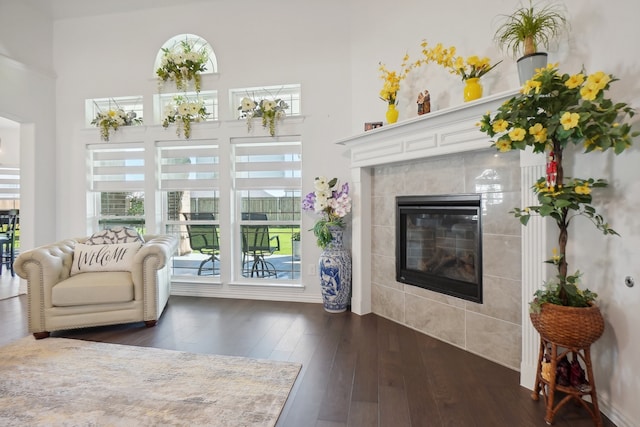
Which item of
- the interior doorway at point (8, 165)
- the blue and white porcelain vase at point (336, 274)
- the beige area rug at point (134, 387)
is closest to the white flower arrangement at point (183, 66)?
the blue and white porcelain vase at point (336, 274)

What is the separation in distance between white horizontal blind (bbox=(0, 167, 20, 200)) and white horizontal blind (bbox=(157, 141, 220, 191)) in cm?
473

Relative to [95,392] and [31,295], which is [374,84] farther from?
[31,295]

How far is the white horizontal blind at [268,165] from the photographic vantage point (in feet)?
13.3

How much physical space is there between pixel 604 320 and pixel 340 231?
7.31 ft

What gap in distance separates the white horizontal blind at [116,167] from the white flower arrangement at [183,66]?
96cm

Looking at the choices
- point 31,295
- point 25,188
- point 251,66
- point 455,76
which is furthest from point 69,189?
point 455,76

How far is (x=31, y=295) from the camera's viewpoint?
2.89 meters

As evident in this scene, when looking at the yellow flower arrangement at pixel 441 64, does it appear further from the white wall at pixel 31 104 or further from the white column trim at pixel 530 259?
the white wall at pixel 31 104

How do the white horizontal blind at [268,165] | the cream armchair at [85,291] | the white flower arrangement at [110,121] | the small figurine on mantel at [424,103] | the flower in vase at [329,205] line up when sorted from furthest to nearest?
the white flower arrangement at [110,121]
the white horizontal blind at [268,165]
the flower in vase at [329,205]
the cream armchair at [85,291]
the small figurine on mantel at [424,103]

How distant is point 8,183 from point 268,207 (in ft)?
20.5

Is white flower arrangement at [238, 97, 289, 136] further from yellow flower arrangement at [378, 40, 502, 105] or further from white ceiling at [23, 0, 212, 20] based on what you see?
white ceiling at [23, 0, 212, 20]

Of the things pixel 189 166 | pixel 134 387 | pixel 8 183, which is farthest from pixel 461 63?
pixel 8 183

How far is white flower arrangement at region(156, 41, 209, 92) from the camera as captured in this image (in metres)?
4.12

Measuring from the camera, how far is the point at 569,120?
156 centimetres
